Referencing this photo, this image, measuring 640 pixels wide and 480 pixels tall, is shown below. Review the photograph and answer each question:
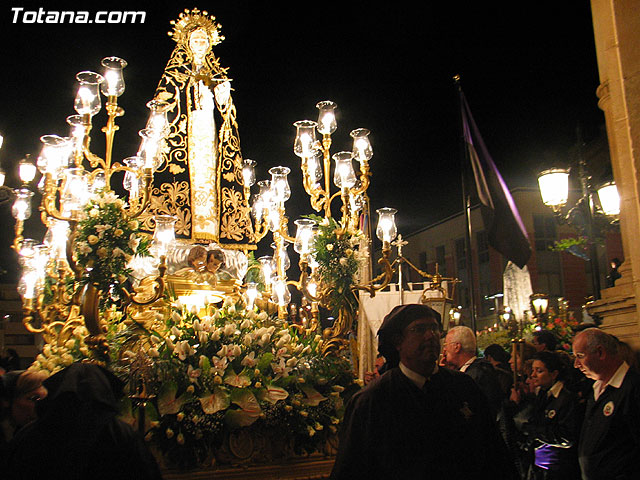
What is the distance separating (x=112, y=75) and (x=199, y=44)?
1.72 meters

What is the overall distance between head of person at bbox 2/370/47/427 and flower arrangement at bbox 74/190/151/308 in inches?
48.7

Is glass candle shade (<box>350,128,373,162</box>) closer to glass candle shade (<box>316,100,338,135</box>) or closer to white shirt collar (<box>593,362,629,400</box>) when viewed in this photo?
glass candle shade (<box>316,100,338,135</box>)

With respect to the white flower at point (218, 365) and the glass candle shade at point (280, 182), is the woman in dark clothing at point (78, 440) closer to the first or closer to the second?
the white flower at point (218, 365)

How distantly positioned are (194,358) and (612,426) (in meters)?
3.06

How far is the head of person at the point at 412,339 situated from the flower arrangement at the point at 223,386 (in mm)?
1646

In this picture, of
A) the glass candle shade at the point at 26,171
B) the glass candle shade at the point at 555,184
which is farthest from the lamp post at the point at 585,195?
the glass candle shade at the point at 26,171

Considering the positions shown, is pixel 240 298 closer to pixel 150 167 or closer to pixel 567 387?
pixel 150 167

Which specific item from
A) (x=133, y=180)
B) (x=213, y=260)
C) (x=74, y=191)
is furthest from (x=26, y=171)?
(x=213, y=260)

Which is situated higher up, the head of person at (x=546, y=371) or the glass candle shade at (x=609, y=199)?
the glass candle shade at (x=609, y=199)

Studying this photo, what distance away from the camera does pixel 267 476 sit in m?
4.59

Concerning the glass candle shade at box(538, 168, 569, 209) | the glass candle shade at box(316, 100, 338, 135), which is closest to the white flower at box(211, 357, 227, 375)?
the glass candle shade at box(316, 100, 338, 135)

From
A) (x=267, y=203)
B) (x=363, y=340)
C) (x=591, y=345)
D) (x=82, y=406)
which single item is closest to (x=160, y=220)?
(x=267, y=203)

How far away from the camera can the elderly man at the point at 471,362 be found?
508 cm

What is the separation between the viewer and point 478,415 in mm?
3055
